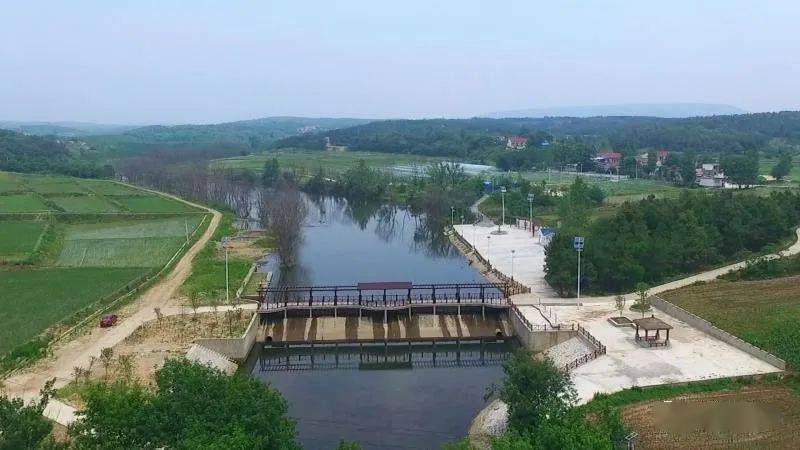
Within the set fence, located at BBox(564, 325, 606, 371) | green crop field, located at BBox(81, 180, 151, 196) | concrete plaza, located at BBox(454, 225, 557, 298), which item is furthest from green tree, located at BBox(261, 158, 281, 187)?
fence, located at BBox(564, 325, 606, 371)

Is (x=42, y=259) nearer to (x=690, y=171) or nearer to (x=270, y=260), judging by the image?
(x=270, y=260)

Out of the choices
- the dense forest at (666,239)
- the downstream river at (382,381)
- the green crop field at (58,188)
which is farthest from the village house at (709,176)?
the green crop field at (58,188)

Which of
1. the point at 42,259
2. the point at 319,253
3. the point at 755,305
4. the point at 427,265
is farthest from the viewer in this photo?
the point at 319,253

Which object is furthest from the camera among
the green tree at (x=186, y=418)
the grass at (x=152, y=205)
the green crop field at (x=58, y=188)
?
the green crop field at (x=58, y=188)

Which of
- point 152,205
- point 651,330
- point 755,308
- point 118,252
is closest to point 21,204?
point 152,205

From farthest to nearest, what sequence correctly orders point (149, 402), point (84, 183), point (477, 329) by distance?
1. point (84, 183)
2. point (477, 329)
3. point (149, 402)

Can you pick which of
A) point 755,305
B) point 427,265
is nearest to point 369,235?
point 427,265

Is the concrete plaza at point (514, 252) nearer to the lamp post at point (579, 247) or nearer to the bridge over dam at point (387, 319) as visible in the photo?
the lamp post at point (579, 247)
